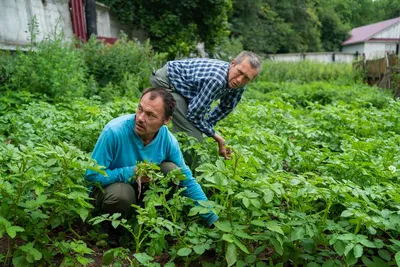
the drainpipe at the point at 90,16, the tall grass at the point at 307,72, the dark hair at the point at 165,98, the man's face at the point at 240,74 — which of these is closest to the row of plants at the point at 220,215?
the dark hair at the point at 165,98

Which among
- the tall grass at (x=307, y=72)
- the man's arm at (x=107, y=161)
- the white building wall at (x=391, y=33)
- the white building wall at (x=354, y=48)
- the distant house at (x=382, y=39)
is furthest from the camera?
the white building wall at (x=354, y=48)

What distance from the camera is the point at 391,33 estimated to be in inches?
1448

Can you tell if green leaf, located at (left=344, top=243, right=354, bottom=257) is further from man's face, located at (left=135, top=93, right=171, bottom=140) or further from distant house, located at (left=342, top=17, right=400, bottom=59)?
distant house, located at (left=342, top=17, right=400, bottom=59)

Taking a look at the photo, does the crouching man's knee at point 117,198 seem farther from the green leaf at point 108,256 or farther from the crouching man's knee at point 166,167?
the green leaf at point 108,256

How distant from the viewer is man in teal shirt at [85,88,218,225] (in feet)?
8.79

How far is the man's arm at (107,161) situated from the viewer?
2660 millimetres

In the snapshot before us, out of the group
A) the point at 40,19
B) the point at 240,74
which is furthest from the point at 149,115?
the point at 40,19

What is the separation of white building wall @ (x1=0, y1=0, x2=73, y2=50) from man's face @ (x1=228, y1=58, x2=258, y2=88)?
14.3 ft

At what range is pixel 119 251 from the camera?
7.56 ft

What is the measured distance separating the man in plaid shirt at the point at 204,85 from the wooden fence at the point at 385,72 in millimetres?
8261

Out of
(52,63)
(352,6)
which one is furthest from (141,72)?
(352,6)

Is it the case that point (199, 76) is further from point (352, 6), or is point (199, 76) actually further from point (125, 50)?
point (352, 6)

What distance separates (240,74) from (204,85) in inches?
12.7

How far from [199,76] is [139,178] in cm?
142
